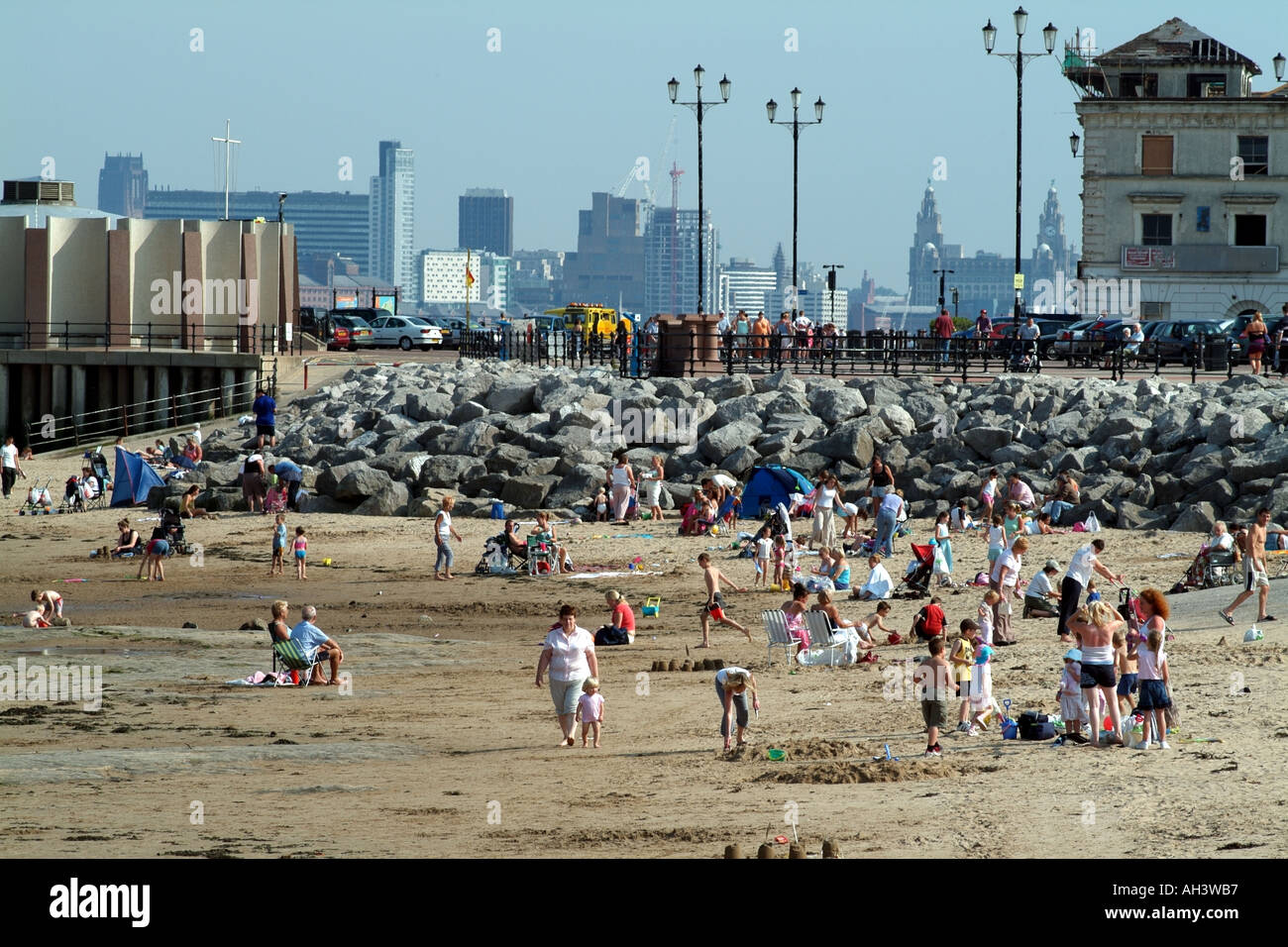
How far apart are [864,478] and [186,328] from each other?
73.7 feet

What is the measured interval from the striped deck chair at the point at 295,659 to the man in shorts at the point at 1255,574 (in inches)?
364

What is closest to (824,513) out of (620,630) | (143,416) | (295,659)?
(620,630)

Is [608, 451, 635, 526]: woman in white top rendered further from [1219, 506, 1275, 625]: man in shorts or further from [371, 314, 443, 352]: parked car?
[371, 314, 443, 352]: parked car

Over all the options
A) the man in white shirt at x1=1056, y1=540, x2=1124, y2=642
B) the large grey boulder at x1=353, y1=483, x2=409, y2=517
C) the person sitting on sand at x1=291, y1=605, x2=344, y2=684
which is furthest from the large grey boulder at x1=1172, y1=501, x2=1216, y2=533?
the person sitting on sand at x1=291, y1=605, x2=344, y2=684

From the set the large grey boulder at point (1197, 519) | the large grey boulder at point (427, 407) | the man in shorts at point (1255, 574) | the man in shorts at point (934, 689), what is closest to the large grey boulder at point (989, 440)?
the large grey boulder at point (1197, 519)

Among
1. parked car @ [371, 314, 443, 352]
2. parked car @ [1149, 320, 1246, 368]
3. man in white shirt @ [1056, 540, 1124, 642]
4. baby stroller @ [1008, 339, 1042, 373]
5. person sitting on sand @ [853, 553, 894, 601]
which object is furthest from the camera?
parked car @ [371, 314, 443, 352]

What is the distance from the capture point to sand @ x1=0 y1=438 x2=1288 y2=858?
10.3 metres

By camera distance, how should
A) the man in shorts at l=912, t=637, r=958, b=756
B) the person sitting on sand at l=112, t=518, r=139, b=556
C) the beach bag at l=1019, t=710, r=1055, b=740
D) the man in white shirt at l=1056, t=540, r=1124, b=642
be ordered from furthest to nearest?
the person sitting on sand at l=112, t=518, r=139, b=556 → the man in white shirt at l=1056, t=540, r=1124, b=642 → the beach bag at l=1019, t=710, r=1055, b=740 → the man in shorts at l=912, t=637, r=958, b=756

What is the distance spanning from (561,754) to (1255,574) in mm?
8227

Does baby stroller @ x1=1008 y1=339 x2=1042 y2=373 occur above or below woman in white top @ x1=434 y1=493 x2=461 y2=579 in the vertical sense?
above

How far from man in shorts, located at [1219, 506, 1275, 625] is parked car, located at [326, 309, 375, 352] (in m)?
39.6

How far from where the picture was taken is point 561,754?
13.2 metres
